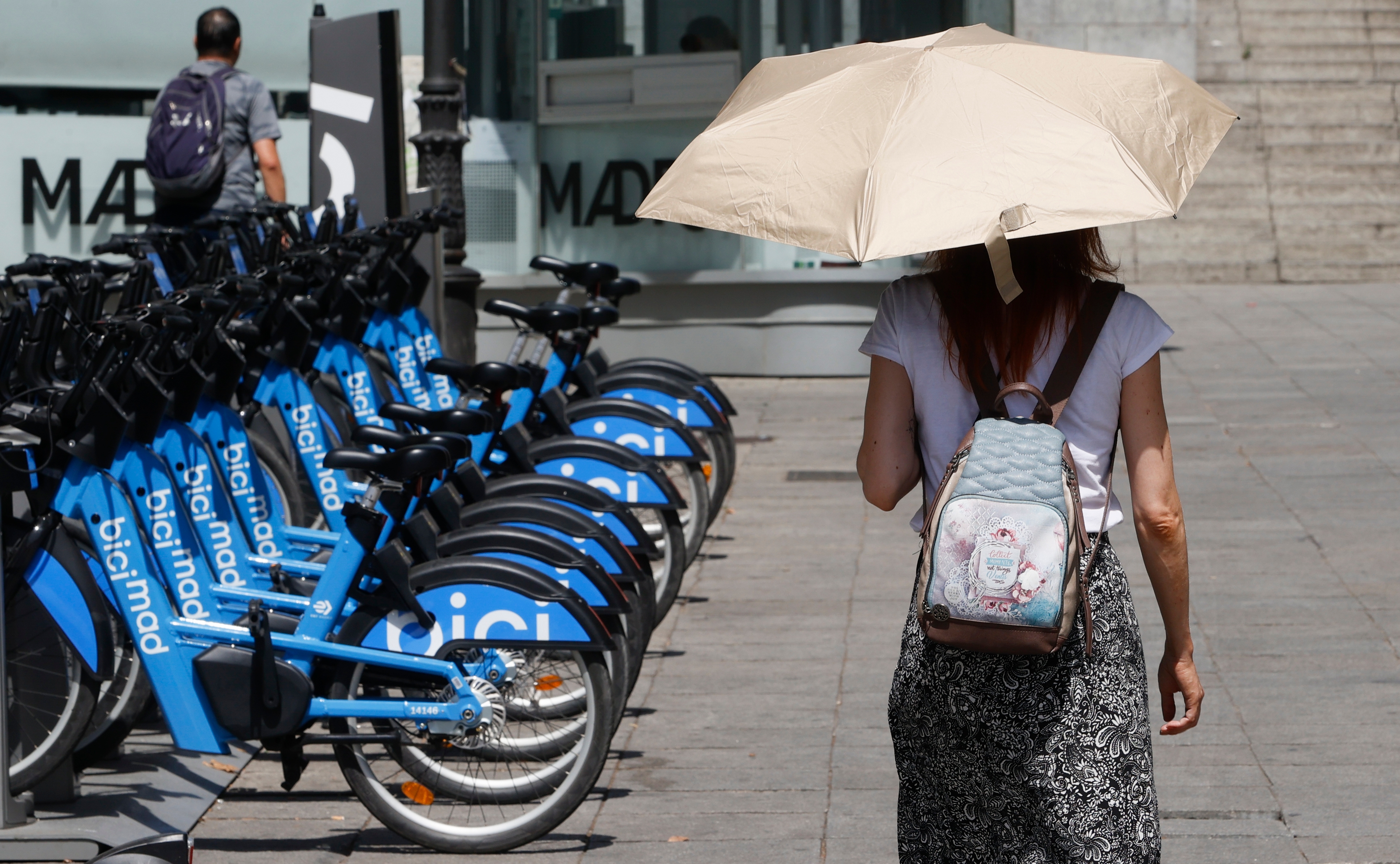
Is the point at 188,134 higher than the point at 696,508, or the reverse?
the point at 188,134

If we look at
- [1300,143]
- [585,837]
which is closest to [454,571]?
[585,837]

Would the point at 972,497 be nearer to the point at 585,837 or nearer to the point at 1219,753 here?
the point at 585,837

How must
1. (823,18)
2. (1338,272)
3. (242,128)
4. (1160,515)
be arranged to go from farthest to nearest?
(1338,272) < (823,18) < (242,128) < (1160,515)

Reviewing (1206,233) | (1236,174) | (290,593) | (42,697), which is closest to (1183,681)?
(290,593)

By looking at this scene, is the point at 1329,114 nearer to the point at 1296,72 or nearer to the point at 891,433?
the point at 1296,72

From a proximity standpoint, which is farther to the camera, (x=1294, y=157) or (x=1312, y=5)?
(x=1312, y=5)

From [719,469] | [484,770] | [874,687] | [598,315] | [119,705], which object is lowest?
[874,687]

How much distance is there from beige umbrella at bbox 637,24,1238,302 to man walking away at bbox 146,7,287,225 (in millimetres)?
5737

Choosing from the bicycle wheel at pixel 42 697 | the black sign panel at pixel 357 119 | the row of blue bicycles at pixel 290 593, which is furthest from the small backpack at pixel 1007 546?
the black sign panel at pixel 357 119

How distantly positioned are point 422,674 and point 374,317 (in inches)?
104

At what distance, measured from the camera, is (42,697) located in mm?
4473

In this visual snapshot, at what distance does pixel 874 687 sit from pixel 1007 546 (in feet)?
10.5

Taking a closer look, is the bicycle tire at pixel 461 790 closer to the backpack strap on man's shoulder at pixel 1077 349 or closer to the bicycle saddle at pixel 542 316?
the backpack strap on man's shoulder at pixel 1077 349

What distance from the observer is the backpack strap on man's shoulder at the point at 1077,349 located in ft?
8.82
